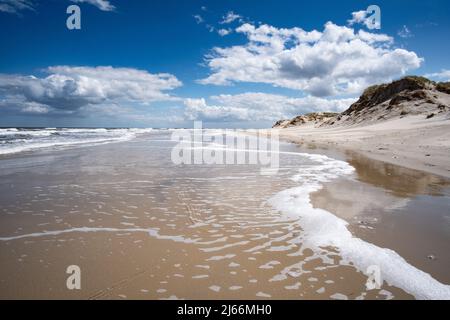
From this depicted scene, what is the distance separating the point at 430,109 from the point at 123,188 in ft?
143

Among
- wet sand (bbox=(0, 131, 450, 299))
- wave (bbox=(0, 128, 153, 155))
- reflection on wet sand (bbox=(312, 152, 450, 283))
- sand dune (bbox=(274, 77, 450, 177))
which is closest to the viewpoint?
wet sand (bbox=(0, 131, 450, 299))

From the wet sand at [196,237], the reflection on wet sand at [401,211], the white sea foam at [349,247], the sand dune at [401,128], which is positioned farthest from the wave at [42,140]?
the sand dune at [401,128]

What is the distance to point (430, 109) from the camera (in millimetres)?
38219

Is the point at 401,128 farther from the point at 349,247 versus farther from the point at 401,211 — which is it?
the point at 349,247

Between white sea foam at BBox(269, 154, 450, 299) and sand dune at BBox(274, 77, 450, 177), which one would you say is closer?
white sea foam at BBox(269, 154, 450, 299)

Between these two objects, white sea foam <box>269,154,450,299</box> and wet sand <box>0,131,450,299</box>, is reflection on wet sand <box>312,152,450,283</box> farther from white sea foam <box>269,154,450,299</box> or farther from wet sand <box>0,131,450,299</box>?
white sea foam <box>269,154,450,299</box>

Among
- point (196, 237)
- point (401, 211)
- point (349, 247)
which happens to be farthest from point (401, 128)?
point (196, 237)

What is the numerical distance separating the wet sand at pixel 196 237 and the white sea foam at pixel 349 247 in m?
0.17

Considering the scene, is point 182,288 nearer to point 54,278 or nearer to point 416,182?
point 54,278

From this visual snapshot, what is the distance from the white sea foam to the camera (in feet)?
12.0

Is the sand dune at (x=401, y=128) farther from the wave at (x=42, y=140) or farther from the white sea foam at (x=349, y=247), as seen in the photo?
the wave at (x=42, y=140)

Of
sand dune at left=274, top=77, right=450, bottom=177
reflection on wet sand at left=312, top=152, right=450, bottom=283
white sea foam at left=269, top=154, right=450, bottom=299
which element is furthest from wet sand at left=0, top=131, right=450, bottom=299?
sand dune at left=274, top=77, right=450, bottom=177

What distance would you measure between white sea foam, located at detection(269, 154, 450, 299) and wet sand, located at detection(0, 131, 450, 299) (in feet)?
0.57

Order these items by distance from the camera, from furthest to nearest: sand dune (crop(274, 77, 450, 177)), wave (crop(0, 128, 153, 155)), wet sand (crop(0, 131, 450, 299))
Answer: wave (crop(0, 128, 153, 155))
sand dune (crop(274, 77, 450, 177))
wet sand (crop(0, 131, 450, 299))
